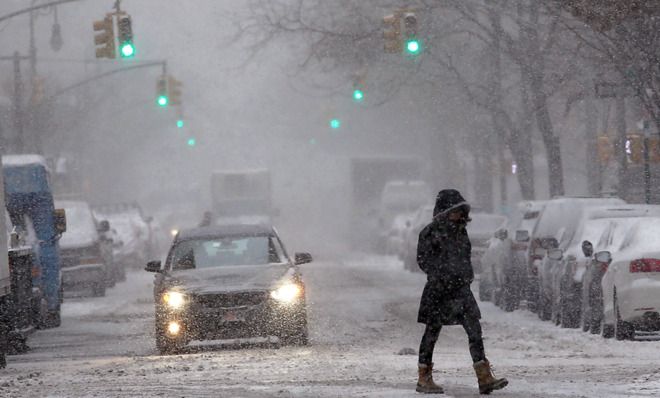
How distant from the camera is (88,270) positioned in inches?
1319

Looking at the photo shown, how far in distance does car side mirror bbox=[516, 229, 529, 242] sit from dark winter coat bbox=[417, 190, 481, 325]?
12147mm

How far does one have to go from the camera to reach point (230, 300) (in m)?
18.2

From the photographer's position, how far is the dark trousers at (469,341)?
1250 cm

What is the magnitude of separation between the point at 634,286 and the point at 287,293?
3.94 metres

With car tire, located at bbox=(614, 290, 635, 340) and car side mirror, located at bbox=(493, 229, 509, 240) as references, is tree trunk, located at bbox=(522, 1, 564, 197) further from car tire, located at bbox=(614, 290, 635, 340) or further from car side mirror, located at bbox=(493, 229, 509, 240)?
car tire, located at bbox=(614, 290, 635, 340)

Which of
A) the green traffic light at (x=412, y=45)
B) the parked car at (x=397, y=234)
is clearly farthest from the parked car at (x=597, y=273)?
the parked car at (x=397, y=234)

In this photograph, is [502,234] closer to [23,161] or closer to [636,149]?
[636,149]

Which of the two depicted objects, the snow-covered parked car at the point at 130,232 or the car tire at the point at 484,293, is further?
the snow-covered parked car at the point at 130,232

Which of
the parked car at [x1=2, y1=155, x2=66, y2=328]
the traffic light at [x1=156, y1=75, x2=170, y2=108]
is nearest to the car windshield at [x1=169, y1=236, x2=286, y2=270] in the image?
the parked car at [x1=2, y1=155, x2=66, y2=328]

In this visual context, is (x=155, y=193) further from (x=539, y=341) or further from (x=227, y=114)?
(x=539, y=341)

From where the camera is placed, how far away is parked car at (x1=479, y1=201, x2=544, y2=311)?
2631cm

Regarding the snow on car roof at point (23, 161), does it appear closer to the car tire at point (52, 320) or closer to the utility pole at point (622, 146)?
the car tire at point (52, 320)

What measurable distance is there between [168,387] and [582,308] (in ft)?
28.5

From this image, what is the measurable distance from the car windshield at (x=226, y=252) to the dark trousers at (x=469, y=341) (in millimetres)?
7063
